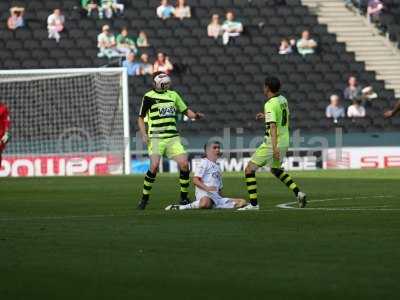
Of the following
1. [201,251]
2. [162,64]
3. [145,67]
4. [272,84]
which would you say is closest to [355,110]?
[162,64]

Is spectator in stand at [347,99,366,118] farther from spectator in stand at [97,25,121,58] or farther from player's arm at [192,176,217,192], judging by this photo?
player's arm at [192,176,217,192]

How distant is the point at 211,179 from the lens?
18297 millimetres

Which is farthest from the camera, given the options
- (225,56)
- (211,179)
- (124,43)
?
(225,56)

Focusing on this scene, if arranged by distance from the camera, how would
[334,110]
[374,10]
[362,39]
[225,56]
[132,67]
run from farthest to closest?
[374,10], [362,39], [225,56], [334,110], [132,67]

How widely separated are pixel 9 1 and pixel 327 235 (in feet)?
97.8

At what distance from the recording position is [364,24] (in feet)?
147

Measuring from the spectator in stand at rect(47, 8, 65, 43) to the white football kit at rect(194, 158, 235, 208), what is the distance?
75.0ft

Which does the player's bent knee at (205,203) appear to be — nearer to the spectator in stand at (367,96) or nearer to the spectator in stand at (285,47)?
the spectator in stand at (367,96)

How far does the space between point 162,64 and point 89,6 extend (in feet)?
12.3

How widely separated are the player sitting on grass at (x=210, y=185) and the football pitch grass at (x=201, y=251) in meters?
0.55

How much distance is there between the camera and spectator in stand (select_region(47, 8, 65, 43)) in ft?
133

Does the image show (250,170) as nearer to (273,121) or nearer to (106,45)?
(273,121)

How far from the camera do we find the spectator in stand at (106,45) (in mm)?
40062

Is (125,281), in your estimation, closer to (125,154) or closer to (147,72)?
(125,154)
